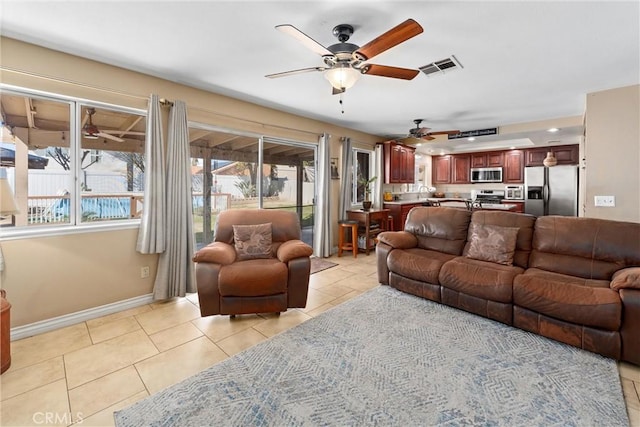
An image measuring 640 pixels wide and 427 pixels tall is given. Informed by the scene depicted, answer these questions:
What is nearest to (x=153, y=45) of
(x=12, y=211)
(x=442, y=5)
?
(x=12, y=211)

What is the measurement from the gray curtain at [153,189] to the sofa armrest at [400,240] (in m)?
2.64

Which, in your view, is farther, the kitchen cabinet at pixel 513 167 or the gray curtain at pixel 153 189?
the kitchen cabinet at pixel 513 167

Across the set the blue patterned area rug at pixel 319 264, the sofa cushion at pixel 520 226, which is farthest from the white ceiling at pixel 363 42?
the blue patterned area rug at pixel 319 264

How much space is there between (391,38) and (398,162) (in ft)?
16.4

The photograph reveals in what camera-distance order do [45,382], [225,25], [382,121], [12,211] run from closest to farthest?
[45,382] → [12,211] → [225,25] → [382,121]

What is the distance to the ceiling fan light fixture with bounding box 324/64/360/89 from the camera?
2233mm

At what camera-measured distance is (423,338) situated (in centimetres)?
246

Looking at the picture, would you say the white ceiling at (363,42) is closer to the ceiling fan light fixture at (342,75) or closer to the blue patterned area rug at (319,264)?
the ceiling fan light fixture at (342,75)

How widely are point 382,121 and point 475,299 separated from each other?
354cm

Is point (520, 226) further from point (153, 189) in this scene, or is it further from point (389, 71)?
point (153, 189)

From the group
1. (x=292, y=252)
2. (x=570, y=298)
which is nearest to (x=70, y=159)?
(x=292, y=252)

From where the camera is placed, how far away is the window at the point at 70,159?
8.34ft

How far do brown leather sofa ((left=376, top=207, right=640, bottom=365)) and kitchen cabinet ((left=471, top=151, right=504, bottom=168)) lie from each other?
5.16 meters

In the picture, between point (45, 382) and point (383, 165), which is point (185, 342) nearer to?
point (45, 382)
